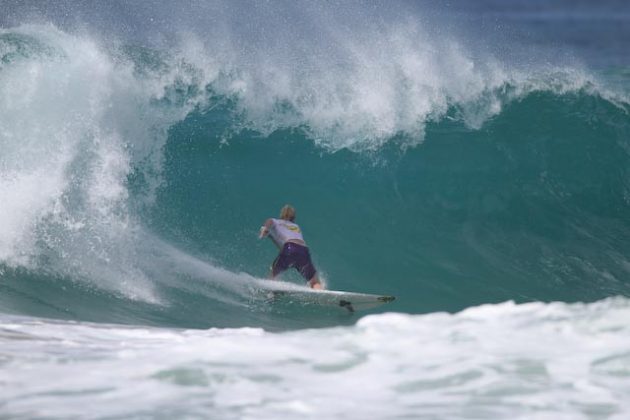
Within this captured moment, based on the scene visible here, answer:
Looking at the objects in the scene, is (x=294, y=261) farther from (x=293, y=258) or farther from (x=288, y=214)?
(x=288, y=214)

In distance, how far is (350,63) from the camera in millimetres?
14891

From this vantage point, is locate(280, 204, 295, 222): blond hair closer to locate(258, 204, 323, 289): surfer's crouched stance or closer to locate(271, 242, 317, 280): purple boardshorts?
locate(258, 204, 323, 289): surfer's crouched stance

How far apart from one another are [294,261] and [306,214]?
262 cm

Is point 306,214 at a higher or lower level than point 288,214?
higher

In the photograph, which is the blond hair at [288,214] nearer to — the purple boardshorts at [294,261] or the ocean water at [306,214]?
the purple boardshorts at [294,261]

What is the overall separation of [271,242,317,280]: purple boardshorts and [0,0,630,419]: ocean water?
36cm

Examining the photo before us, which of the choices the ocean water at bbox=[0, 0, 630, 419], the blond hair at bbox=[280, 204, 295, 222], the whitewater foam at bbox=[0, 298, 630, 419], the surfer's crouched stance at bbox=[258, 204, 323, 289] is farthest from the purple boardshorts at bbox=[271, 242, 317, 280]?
the whitewater foam at bbox=[0, 298, 630, 419]

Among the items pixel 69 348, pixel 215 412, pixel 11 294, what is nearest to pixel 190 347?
pixel 69 348

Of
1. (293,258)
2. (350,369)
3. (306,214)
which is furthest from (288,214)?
(350,369)

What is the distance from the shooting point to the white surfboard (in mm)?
9000

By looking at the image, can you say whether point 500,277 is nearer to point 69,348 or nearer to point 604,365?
point 604,365

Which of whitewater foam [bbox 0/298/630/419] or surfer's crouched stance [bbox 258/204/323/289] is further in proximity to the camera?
surfer's crouched stance [bbox 258/204/323/289]

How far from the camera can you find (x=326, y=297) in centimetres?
906

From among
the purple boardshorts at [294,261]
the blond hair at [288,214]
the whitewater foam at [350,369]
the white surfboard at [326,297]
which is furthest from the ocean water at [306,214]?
the blond hair at [288,214]
